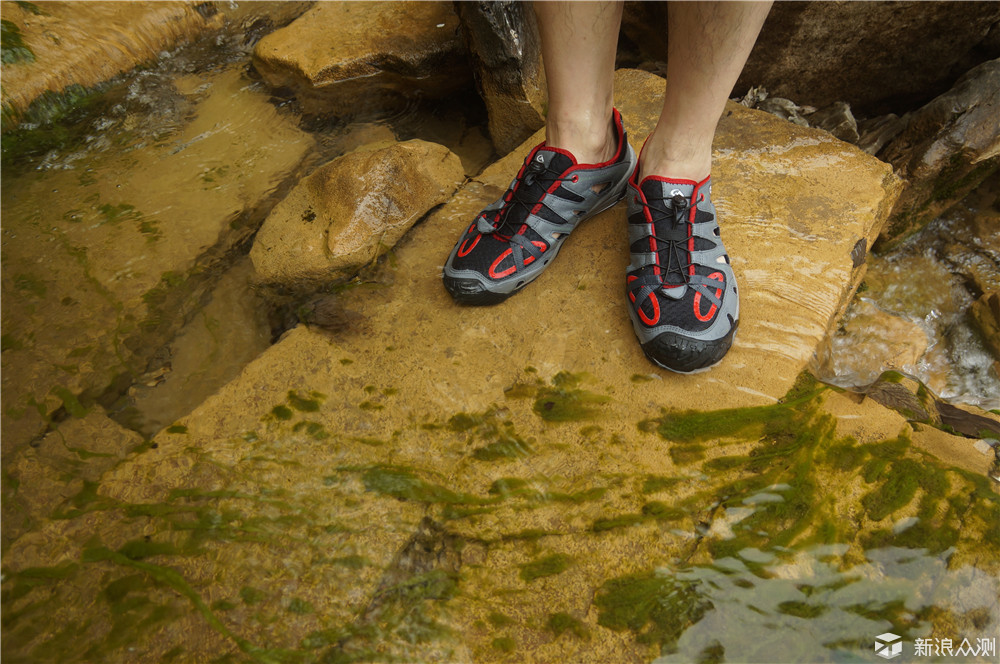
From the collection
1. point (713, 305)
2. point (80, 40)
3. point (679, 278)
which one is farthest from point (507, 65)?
point (80, 40)

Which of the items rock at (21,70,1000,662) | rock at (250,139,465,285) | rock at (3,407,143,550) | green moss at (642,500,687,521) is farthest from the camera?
rock at (250,139,465,285)

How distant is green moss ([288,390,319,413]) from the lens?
1.71m

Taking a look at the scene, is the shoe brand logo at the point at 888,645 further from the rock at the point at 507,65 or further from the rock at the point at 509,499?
the rock at the point at 507,65

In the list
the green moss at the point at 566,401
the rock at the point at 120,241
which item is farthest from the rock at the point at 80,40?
the green moss at the point at 566,401

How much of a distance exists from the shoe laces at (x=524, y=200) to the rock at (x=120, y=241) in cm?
129

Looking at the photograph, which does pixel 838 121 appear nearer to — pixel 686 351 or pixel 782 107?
pixel 782 107

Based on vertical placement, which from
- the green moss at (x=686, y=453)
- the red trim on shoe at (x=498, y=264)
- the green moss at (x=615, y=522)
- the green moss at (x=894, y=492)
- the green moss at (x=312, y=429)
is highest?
the red trim on shoe at (x=498, y=264)

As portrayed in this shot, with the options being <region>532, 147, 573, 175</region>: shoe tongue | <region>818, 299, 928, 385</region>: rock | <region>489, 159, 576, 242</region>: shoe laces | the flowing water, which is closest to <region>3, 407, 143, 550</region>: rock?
the flowing water

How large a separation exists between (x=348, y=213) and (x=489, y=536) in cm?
139

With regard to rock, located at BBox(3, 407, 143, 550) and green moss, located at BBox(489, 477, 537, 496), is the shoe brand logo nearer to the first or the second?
green moss, located at BBox(489, 477, 537, 496)

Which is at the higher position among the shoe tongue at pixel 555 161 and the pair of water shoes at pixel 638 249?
the shoe tongue at pixel 555 161

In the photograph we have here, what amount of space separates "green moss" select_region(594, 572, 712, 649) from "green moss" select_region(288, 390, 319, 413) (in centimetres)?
102

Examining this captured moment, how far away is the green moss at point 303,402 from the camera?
5.62 feet

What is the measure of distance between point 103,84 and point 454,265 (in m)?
2.67
